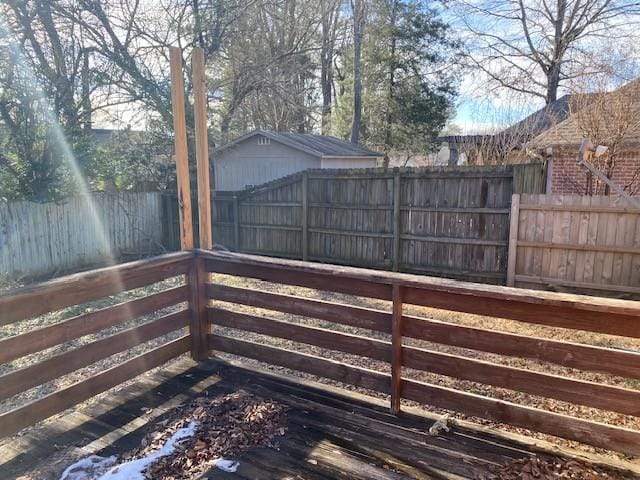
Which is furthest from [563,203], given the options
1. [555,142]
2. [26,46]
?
[26,46]

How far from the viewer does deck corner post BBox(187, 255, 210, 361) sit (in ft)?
11.5

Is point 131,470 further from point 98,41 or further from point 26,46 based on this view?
point 98,41

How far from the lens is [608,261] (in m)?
5.80

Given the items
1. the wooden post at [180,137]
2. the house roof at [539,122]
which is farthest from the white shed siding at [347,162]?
the wooden post at [180,137]

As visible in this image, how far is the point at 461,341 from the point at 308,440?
985 mm

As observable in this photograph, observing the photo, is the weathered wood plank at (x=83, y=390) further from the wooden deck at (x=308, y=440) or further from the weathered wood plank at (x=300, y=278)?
the weathered wood plank at (x=300, y=278)

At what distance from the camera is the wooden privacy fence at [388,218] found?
6664mm

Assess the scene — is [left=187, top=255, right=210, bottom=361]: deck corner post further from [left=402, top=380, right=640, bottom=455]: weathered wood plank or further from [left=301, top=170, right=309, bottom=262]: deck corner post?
[left=301, top=170, right=309, bottom=262]: deck corner post

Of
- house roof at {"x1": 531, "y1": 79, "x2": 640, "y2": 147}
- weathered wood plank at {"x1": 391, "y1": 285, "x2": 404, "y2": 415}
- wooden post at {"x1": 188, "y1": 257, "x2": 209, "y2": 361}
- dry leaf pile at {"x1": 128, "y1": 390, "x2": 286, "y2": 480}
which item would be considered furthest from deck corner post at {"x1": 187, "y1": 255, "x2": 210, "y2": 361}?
house roof at {"x1": 531, "y1": 79, "x2": 640, "y2": 147}

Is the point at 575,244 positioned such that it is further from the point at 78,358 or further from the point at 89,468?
the point at 89,468

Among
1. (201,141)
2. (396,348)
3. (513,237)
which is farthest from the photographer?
(513,237)

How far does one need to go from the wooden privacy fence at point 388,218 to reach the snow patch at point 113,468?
5.41m

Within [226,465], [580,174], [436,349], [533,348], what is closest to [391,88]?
[580,174]

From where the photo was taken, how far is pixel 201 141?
3443mm
